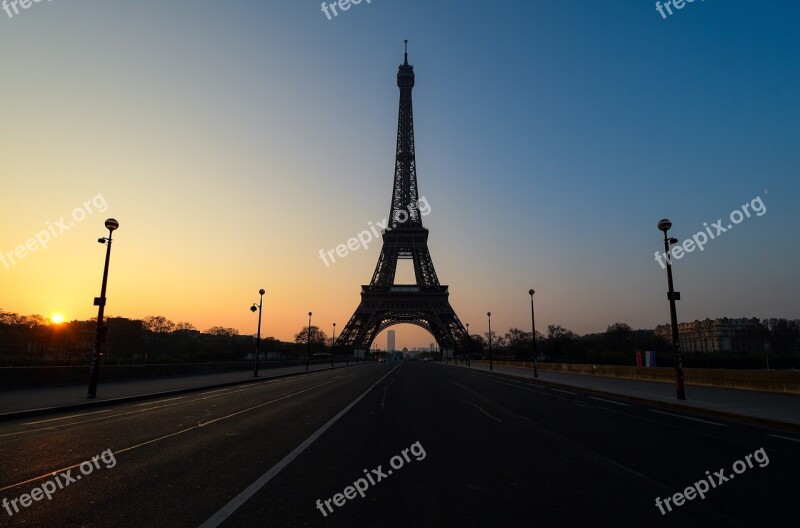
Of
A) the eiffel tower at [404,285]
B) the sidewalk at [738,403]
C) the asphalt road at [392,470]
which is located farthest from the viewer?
the eiffel tower at [404,285]

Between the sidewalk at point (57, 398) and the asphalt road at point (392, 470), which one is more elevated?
the sidewalk at point (57, 398)

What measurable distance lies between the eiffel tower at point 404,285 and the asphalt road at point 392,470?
74.4 metres

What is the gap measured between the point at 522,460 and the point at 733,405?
12.7 m

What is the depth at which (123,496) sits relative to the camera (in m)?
6.23

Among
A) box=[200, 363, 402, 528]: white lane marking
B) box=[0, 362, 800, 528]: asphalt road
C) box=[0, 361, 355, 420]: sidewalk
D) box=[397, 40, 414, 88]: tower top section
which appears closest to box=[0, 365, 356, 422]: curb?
box=[0, 361, 355, 420]: sidewalk

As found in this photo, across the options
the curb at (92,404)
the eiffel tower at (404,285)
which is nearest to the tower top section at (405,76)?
the eiffel tower at (404,285)

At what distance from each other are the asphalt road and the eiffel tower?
244ft

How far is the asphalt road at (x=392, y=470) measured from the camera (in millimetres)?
5543

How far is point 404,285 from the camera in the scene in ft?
303

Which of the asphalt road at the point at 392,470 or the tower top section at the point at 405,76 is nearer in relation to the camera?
the asphalt road at the point at 392,470

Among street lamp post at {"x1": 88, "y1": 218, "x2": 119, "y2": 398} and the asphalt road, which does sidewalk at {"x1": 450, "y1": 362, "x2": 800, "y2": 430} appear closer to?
the asphalt road

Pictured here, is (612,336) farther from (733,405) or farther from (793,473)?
(793,473)

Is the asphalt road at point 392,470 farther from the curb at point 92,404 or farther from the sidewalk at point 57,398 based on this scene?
the sidewalk at point 57,398

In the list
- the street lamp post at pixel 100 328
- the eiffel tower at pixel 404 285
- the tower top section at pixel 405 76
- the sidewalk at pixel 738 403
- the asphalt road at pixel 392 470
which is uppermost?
the tower top section at pixel 405 76
